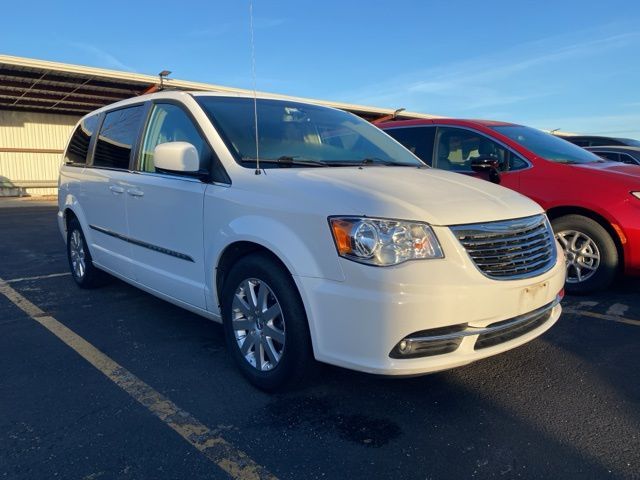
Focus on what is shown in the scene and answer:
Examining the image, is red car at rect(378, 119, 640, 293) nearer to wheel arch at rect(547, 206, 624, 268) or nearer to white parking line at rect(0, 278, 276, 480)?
wheel arch at rect(547, 206, 624, 268)

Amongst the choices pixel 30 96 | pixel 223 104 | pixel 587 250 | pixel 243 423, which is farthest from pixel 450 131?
pixel 30 96

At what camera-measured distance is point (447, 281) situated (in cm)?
250

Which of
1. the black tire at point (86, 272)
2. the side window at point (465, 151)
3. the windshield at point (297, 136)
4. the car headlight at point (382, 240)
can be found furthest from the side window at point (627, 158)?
the black tire at point (86, 272)

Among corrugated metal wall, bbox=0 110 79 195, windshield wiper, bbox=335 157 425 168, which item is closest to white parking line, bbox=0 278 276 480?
windshield wiper, bbox=335 157 425 168

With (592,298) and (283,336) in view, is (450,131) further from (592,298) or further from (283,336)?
(283,336)

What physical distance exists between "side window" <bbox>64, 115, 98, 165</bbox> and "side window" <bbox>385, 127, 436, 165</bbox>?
3.49 metres

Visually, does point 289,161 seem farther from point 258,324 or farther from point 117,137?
point 117,137

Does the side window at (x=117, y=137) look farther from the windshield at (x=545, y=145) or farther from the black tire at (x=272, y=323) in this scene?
the windshield at (x=545, y=145)

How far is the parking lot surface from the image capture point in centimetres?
233

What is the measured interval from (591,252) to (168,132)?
12.9 ft

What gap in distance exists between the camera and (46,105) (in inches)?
814

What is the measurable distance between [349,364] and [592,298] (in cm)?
337

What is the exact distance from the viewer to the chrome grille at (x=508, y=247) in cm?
263

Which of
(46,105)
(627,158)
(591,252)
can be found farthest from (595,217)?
(46,105)
